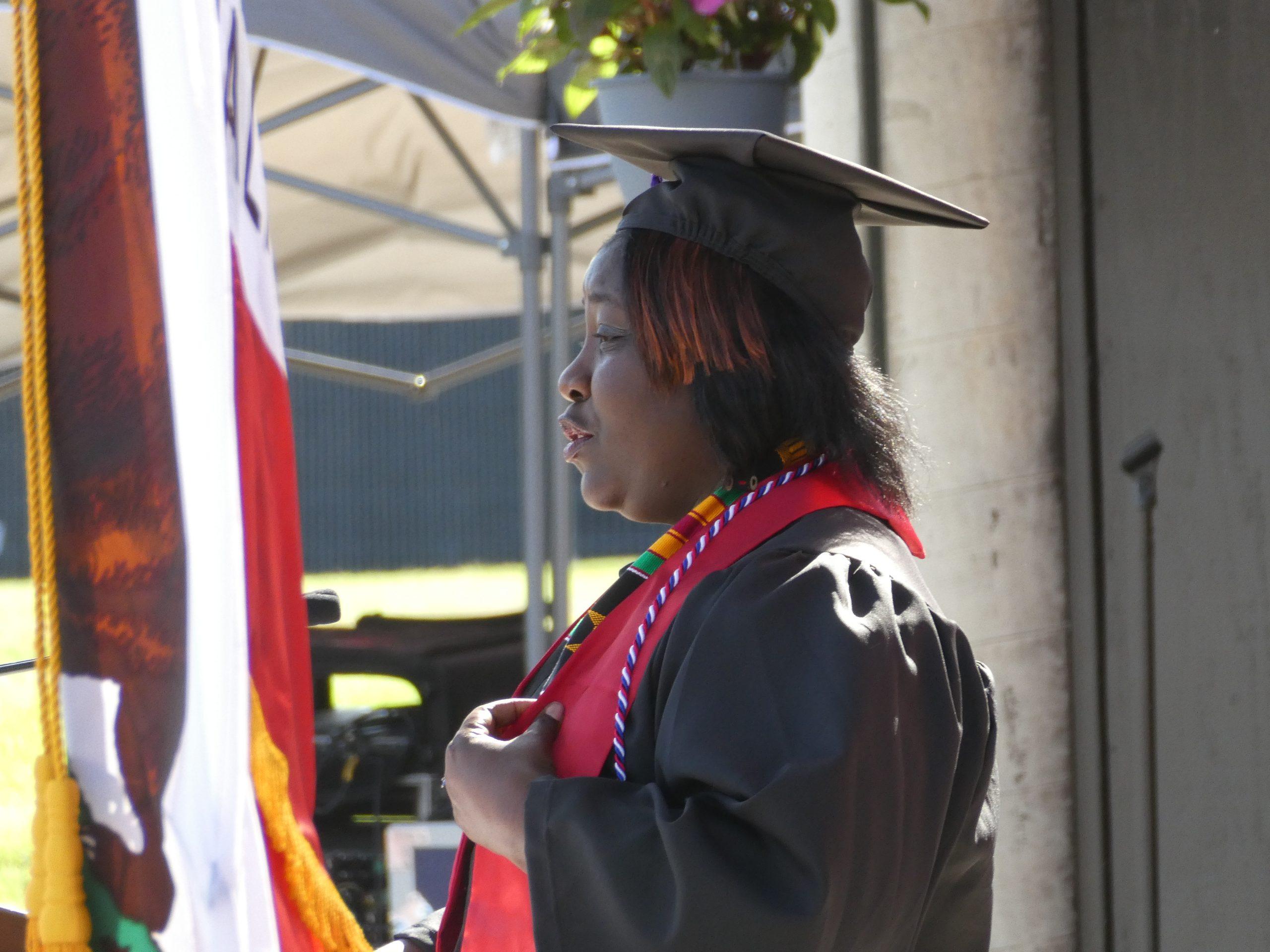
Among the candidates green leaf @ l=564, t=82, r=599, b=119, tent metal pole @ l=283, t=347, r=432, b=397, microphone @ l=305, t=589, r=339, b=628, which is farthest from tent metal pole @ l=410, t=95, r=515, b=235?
microphone @ l=305, t=589, r=339, b=628

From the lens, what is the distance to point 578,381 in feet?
4.91

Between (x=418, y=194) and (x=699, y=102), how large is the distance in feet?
11.4

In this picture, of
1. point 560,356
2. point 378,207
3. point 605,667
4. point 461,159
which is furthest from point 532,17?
point 461,159

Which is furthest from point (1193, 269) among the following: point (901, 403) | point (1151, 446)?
point (901, 403)

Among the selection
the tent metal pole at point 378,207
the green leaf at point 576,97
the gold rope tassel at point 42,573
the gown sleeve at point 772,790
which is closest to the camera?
the gown sleeve at point 772,790

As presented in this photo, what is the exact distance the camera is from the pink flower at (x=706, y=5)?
2.11 meters

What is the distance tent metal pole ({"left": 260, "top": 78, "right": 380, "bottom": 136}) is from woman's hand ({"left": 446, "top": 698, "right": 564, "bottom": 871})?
3.63 meters

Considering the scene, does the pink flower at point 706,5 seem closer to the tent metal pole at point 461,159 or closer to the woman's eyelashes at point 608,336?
the woman's eyelashes at point 608,336

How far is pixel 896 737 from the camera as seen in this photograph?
1.14 metres

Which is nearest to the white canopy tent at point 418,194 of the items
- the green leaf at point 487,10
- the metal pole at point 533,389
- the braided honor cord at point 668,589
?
the metal pole at point 533,389

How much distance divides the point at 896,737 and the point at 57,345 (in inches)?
40.3

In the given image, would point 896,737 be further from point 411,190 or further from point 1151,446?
point 411,190

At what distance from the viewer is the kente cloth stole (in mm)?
1404

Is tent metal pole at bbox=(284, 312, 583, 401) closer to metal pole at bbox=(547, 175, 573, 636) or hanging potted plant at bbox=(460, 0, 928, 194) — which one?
metal pole at bbox=(547, 175, 573, 636)
